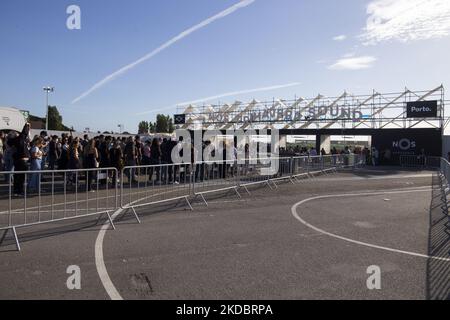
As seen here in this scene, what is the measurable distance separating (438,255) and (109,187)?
9.42 m

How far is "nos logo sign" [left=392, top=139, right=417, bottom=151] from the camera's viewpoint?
31.7m

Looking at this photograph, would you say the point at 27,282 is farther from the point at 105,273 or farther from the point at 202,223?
the point at 202,223

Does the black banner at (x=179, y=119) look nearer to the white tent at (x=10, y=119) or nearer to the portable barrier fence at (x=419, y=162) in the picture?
the portable barrier fence at (x=419, y=162)

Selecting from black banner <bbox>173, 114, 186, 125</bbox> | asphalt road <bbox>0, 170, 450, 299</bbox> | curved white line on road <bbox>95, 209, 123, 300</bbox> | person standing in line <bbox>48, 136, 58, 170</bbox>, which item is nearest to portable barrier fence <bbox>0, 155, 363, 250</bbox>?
asphalt road <bbox>0, 170, 450, 299</bbox>

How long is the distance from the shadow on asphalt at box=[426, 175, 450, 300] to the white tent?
22.8 metres

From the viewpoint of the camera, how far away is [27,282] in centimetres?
490

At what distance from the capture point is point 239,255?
245 inches

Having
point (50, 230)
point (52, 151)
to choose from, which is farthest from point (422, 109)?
point (50, 230)

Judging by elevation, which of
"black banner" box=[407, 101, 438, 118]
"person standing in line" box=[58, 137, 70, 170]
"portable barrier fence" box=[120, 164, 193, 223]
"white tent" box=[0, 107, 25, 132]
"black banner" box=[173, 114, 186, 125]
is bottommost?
"portable barrier fence" box=[120, 164, 193, 223]

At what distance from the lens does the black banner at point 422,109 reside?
109 feet

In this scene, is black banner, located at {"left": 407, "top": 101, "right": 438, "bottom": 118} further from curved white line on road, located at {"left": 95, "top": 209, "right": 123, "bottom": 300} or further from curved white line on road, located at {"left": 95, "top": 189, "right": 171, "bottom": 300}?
curved white line on road, located at {"left": 95, "top": 209, "right": 123, "bottom": 300}

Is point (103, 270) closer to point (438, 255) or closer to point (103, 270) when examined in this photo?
point (103, 270)

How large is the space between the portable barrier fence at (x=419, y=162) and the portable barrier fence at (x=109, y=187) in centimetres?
1979
